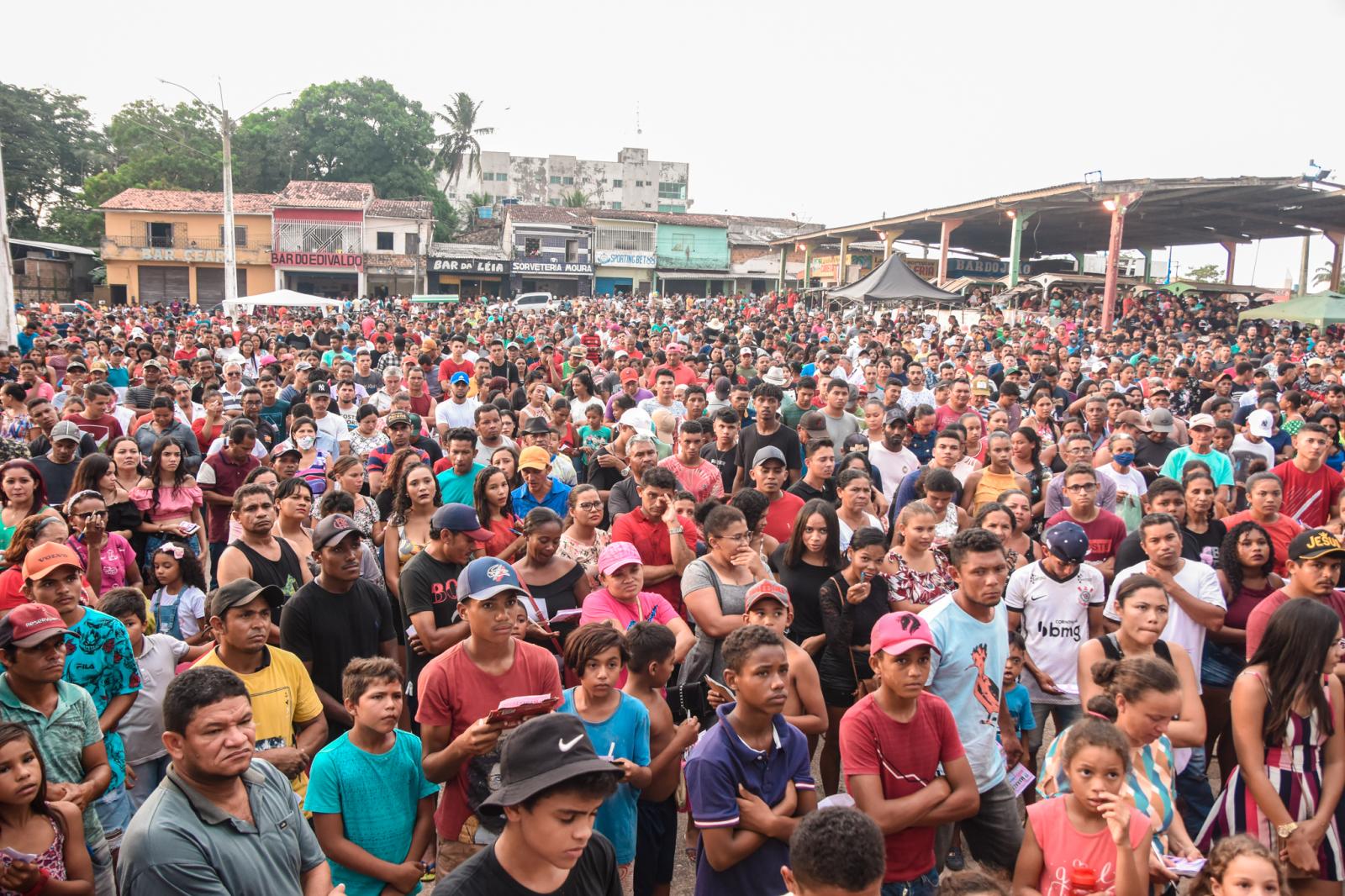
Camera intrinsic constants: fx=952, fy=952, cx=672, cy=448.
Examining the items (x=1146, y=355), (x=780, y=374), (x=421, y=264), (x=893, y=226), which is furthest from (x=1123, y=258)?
(x=780, y=374)

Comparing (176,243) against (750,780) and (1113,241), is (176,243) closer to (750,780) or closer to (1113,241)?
(1113,241)

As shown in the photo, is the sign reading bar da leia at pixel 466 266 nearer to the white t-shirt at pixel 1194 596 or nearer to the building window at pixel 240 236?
the building window at pixel 240 236

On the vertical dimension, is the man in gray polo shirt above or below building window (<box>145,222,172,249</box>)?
below

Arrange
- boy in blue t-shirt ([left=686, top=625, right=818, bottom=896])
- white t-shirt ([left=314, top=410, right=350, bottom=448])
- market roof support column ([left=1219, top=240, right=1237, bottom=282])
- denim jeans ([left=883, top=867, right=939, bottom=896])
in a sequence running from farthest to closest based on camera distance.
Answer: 1. market roof support column ([left=1219, top=240, right=1237, bottom=282])
2. white t-shirt ([left=314, top=410, right=350, bottom=448])
3. denim jeans ([left=883, top=867, right=939, bottom=896])
4. boy in blue t-shirt ([left=686, top=625, right=818, bottom=896])

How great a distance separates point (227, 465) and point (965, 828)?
560cm

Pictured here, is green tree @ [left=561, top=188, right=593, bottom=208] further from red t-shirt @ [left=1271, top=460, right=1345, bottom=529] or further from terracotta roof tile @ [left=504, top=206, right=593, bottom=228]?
red t-shirt @ [left=1271, top=460, right=1345, bottom=529]

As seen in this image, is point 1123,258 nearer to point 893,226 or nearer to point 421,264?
point 893,226

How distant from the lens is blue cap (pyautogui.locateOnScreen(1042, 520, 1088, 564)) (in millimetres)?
4641

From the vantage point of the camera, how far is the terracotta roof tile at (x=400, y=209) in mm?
46750

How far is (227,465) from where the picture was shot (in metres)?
6.97

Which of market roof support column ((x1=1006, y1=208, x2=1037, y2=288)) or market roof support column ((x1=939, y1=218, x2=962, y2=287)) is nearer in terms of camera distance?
market roof support column ((x1=1006, y1=208, x2=1037, y2=288))

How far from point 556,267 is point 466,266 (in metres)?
4.69

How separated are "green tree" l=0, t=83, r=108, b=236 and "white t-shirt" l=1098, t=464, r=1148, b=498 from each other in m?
54.1

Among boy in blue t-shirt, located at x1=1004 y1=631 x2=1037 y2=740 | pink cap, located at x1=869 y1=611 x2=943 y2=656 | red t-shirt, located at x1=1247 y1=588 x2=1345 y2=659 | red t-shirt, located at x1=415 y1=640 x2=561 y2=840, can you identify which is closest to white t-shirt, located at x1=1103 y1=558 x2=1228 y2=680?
red t-shirt, located at x1=1247 y1=588 x2=1345 y2=659
